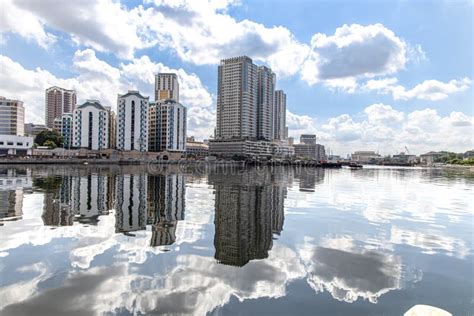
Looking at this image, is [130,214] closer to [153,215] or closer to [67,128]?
[153,215]

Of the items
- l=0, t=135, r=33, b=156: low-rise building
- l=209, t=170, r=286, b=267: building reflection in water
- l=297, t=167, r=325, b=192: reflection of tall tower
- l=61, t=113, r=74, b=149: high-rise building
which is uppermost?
l=61, t=113, r=74, b=149: high-rise building

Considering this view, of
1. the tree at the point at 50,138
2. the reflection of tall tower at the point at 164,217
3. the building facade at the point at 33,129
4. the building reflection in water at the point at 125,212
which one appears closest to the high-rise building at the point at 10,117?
the building facade at the point at 33,129

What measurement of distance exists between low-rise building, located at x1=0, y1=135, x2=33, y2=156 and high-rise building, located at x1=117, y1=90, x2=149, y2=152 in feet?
107

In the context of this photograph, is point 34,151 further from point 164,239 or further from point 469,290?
point 469,290

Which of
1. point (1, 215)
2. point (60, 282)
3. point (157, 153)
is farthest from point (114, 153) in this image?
point (60, 282)

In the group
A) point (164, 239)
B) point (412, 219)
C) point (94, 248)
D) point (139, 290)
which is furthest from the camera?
point (412, 219)

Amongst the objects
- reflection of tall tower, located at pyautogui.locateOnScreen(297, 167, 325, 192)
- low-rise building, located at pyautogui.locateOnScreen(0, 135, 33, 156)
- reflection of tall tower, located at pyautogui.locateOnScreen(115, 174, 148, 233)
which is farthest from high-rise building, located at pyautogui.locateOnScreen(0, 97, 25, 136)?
reflection of tall tower, located at pyautogui.locateOnScreen(115, 174, 148, 233)

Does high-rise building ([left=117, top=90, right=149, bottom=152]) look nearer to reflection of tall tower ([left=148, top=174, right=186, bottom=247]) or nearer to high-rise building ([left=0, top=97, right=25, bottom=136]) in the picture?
high-rise building ([left=0, top=97, right=25, bottom=136])

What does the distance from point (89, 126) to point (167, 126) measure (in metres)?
34.4

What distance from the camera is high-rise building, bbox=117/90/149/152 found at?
5310 inches

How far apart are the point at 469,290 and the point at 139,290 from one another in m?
8.81

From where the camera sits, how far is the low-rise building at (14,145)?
10975 cm

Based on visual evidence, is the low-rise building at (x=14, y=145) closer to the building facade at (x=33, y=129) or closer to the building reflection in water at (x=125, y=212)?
the building facade at (x=33, y=129)

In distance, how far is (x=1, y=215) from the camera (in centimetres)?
1667
